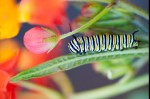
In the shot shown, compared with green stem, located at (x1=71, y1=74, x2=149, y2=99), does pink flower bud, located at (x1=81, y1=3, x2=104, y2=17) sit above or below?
above

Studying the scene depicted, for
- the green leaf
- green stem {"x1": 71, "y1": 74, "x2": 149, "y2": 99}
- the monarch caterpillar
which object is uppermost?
the monarch caterpillar

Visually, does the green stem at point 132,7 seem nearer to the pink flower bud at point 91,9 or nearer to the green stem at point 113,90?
the pink flower bud at point 91,9

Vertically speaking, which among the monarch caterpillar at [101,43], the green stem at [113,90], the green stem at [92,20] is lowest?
the green stem at [113,90]

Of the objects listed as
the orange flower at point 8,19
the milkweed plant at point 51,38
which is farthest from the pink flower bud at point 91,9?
the orange flower at point 8,19

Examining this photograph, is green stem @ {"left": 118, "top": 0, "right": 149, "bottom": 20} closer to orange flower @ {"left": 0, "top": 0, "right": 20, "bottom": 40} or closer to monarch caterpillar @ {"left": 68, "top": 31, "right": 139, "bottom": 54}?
monarch caterpillar @ {"left": 68, "top": 31, "right": 139, "bottom": 54}

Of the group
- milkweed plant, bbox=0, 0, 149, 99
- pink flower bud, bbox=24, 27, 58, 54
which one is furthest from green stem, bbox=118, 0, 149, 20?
pink flower bud, bbox=24, 27, 58, 54

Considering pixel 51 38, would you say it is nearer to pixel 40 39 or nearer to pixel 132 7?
pixel 40 39

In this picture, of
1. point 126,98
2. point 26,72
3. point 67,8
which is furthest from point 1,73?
point 126,98

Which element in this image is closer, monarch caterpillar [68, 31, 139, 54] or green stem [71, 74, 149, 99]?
monarch caterpillar [68, 31, 139, 54]
